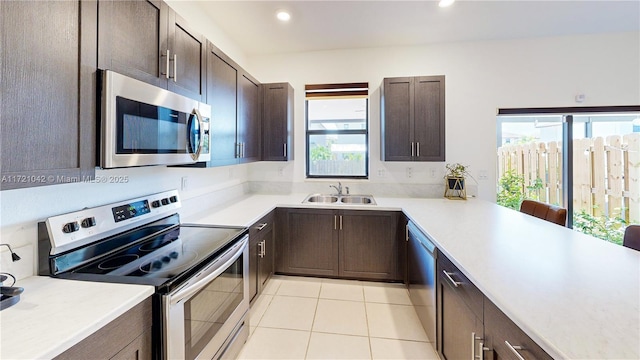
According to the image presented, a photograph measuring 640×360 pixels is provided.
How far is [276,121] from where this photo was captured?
313 cm

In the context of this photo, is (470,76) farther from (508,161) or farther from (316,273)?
(316,273)

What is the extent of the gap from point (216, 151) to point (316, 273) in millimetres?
1639

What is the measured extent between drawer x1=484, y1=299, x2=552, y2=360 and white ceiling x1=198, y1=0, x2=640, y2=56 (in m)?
2.46

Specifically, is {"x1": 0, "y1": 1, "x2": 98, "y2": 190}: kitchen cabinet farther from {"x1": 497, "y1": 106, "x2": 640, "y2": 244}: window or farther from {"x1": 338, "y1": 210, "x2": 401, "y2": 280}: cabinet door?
{"x1": 497, "y1": 106, "x2": 640, "y2": 244}: window

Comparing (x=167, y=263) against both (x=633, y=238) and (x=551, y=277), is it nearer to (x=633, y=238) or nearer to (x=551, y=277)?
(x=551, y=277)

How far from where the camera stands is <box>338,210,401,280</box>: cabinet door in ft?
8.82

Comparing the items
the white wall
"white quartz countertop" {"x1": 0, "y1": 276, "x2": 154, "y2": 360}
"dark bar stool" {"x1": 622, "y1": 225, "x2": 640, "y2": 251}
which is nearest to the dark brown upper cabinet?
"white quartz countertop" {"x1": 0, "y1": 276, "x2": 154, "y2": 360}

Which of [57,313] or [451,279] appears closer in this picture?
[57,313]

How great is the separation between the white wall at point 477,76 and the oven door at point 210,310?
1.89 m

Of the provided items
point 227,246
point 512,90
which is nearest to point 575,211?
point 512,90

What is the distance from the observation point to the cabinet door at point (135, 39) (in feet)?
3.65

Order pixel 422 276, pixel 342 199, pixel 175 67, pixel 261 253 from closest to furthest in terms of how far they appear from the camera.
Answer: pixel 175 67 < pixel 422 276 < pixel 261 253 < pixel 342 199

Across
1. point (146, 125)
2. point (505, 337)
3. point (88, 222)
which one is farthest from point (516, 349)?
point (88, 222)

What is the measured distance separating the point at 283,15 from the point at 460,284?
8.67 feet
